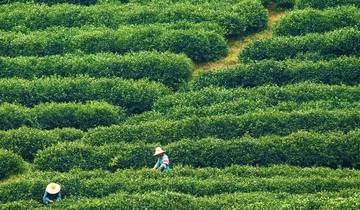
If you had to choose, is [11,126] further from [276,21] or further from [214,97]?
[276,21]

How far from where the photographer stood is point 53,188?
32.7 m

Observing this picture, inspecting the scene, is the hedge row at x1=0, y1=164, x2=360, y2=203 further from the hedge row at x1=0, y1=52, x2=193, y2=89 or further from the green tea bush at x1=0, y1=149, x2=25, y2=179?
the hedge row at x1=0, y1=52, x2=193, y2=89

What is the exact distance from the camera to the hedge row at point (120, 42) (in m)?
42.1

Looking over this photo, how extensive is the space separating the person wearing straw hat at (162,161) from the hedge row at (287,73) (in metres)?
6.33

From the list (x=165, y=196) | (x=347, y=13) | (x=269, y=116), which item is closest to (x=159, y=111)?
(x=269, y=116)

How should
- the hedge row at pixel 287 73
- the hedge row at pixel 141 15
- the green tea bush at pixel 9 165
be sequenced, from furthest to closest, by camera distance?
1. the hedge row at pixel 141 15
2. the hedge row at pixel 287 73
3. the green tea bush at pixel 9 165

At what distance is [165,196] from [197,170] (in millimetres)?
2729

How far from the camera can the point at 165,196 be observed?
3173 cm

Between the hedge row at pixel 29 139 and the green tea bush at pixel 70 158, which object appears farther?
the hedge row at pixel 29 139

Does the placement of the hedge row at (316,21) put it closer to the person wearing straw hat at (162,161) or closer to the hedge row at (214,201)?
the person wearing straw hat at (162,161)

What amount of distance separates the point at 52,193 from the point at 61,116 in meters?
6.06

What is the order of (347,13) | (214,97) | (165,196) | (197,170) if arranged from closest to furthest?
(165,196) < (197,170) < (214,97) < (347,13)

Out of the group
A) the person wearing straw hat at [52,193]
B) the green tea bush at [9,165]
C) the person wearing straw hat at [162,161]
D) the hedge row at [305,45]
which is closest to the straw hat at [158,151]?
the person wearing straw hat at [162,161]

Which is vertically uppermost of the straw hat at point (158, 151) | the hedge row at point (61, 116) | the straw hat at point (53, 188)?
the straw hat at point (158, 151)
